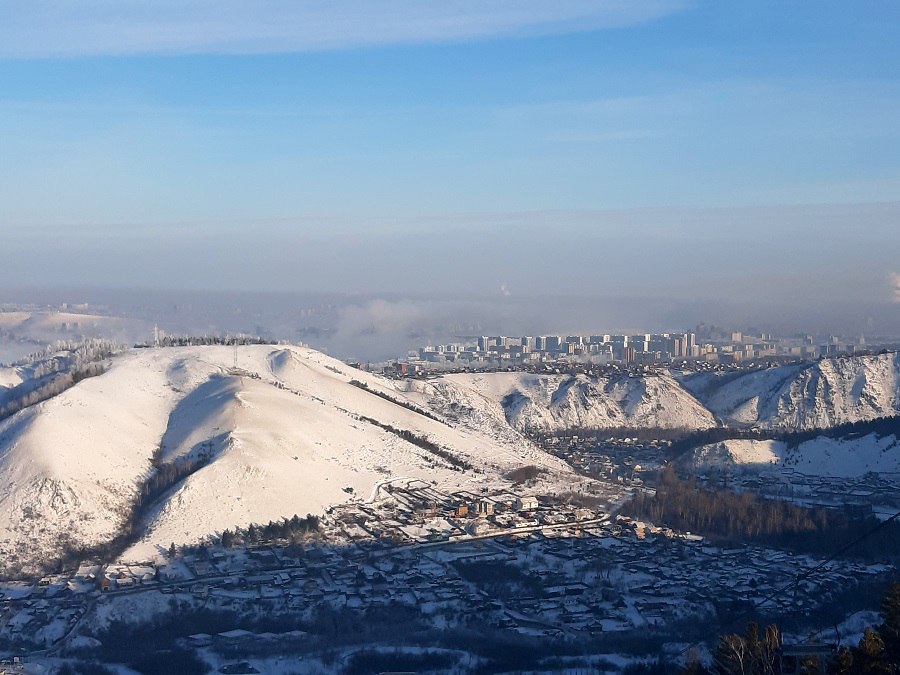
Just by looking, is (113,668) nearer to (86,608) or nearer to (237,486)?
(86,608)

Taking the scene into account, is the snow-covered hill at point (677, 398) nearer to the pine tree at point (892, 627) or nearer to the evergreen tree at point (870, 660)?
the pine tree at point (892, 627)

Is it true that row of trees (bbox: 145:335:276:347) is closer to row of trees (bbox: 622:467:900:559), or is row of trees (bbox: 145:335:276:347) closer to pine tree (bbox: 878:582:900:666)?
row of trees (bbox: 622:467:900:559)

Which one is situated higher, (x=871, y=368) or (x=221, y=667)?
(x=871, y=368)

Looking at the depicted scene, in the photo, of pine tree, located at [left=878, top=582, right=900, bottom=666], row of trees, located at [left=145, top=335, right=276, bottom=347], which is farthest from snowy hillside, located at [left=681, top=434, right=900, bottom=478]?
pine tree, located at [left=878, top=582, right=900, bottom=666]

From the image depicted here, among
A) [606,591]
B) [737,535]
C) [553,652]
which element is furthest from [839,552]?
[553,652]

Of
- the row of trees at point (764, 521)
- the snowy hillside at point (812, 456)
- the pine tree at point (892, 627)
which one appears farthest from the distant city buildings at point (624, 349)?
the pine tree at point (892, 627)

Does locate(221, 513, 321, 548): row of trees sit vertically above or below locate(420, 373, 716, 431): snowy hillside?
below
